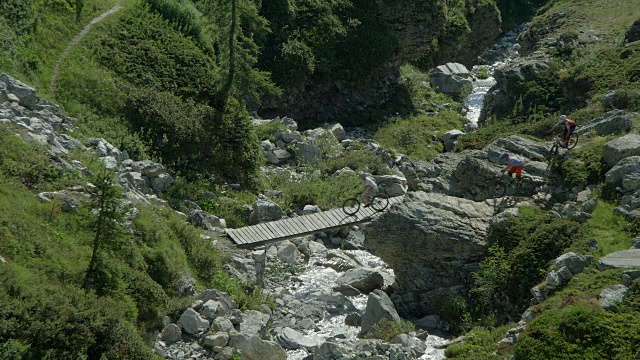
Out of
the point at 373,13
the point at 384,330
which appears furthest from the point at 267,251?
the point at 373,13

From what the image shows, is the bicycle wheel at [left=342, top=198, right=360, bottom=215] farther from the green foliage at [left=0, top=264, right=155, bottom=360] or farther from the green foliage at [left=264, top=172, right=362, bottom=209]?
the green foliage at [left=0, top=264, right=155, bottom=360]

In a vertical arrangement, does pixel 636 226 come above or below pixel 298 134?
above

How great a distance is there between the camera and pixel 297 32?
203ft

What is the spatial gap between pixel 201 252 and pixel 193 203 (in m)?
7.64

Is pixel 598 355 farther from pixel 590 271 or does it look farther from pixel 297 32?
pixel 297 32

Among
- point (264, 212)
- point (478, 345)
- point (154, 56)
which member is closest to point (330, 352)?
point (478, 345)

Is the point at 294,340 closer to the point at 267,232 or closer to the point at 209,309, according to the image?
the point at 209,309

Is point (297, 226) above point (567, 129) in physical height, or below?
below

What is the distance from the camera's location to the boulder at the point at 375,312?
3136cm

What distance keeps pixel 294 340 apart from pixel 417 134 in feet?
101

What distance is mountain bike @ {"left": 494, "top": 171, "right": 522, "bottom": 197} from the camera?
3597cm

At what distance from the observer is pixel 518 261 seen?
31.5m

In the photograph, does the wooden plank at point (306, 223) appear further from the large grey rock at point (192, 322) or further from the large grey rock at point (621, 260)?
the large grey rock at point (621, 260)

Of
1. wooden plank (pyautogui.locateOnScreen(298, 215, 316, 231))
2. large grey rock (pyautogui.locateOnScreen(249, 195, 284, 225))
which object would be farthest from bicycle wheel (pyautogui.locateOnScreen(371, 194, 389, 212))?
large grey rock (pyautogui.locateOnScreen(249, 195, 284, 225))
